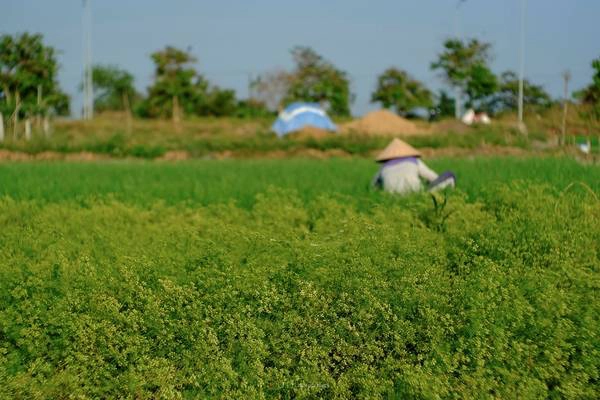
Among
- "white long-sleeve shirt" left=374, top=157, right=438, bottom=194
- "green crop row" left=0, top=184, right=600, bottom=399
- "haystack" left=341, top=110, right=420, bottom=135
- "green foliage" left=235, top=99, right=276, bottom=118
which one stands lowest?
"green crop row" left=0, top=184, right=600, bottom=399

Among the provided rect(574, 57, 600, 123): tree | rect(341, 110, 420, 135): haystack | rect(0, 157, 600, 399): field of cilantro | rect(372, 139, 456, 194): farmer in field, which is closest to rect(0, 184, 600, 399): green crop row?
rect(0, 157, 600, 399): field of cilantro

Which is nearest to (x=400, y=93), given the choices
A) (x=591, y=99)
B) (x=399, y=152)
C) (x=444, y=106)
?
(x=444, y=106)

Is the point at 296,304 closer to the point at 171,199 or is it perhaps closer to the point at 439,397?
the point at 439,397

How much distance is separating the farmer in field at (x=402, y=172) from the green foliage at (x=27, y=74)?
17825mm

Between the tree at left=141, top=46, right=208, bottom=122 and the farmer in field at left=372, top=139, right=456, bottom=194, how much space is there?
26.0m

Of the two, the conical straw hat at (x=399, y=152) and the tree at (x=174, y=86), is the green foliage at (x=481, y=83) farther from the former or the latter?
the conical straw hat at (x=399, y=152)

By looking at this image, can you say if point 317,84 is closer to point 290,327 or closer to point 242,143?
point 242,143

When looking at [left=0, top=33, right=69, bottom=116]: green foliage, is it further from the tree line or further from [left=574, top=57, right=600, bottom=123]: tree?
[left=574, top=57, right=600, bottom=123]: tree

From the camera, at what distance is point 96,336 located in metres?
3.54

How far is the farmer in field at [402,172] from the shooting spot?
24.7 ft

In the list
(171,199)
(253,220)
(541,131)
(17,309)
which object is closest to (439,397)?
(17,309)

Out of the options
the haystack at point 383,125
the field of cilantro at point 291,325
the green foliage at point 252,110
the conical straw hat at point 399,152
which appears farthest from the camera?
the green foliage at point 252,110

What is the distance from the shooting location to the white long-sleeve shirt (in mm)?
7527

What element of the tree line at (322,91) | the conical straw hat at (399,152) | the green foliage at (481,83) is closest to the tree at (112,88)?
the tree line at (322,91)
